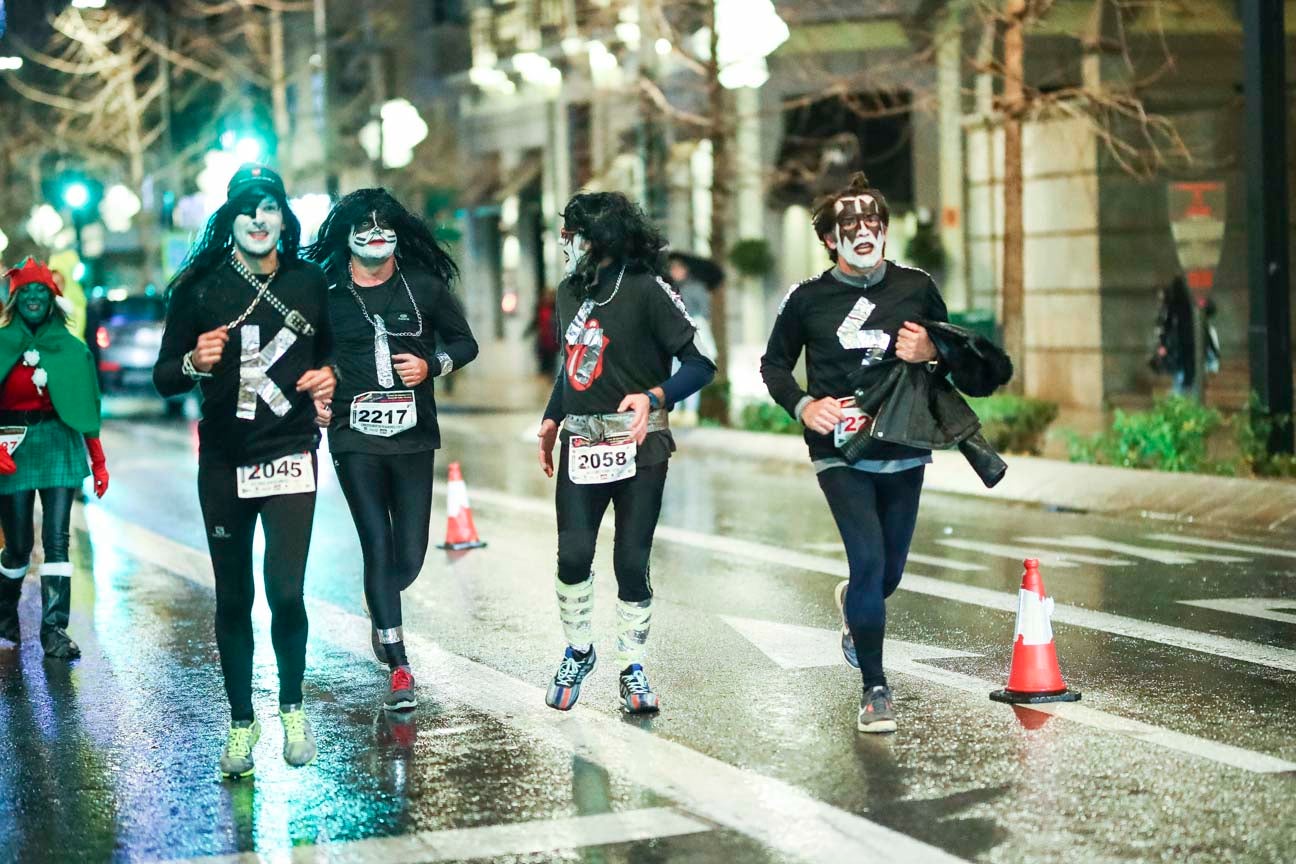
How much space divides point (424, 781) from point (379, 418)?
1715 millimetres

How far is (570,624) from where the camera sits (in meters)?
8.19

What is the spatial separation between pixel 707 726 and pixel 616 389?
4.28ft

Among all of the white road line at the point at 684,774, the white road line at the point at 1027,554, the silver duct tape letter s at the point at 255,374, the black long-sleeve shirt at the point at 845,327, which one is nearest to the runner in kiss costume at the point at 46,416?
the white road line at the point at 684,774

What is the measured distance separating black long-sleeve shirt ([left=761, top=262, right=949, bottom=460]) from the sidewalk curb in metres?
5.81

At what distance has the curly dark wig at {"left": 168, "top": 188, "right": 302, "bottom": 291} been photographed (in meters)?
7.34

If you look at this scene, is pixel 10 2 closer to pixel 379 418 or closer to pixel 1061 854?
pixel 379 418

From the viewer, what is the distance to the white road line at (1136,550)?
41.7 feet

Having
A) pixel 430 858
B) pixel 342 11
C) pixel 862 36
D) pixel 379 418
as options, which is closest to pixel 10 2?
pixel 379 418

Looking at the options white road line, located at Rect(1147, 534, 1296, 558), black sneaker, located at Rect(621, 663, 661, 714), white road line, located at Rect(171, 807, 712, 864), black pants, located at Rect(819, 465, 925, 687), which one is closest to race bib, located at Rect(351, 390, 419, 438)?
black sneaker, located at Rect(621, 663, 661, 714)

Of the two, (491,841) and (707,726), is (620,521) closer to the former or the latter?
(707,726)

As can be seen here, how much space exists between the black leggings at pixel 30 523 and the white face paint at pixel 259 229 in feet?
11.1

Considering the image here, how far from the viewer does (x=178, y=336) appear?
739 cm

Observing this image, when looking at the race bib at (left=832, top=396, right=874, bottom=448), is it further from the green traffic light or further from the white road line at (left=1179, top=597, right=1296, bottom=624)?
the green traffic light

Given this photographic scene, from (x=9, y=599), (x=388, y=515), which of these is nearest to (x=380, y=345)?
(x=388, y=515)
